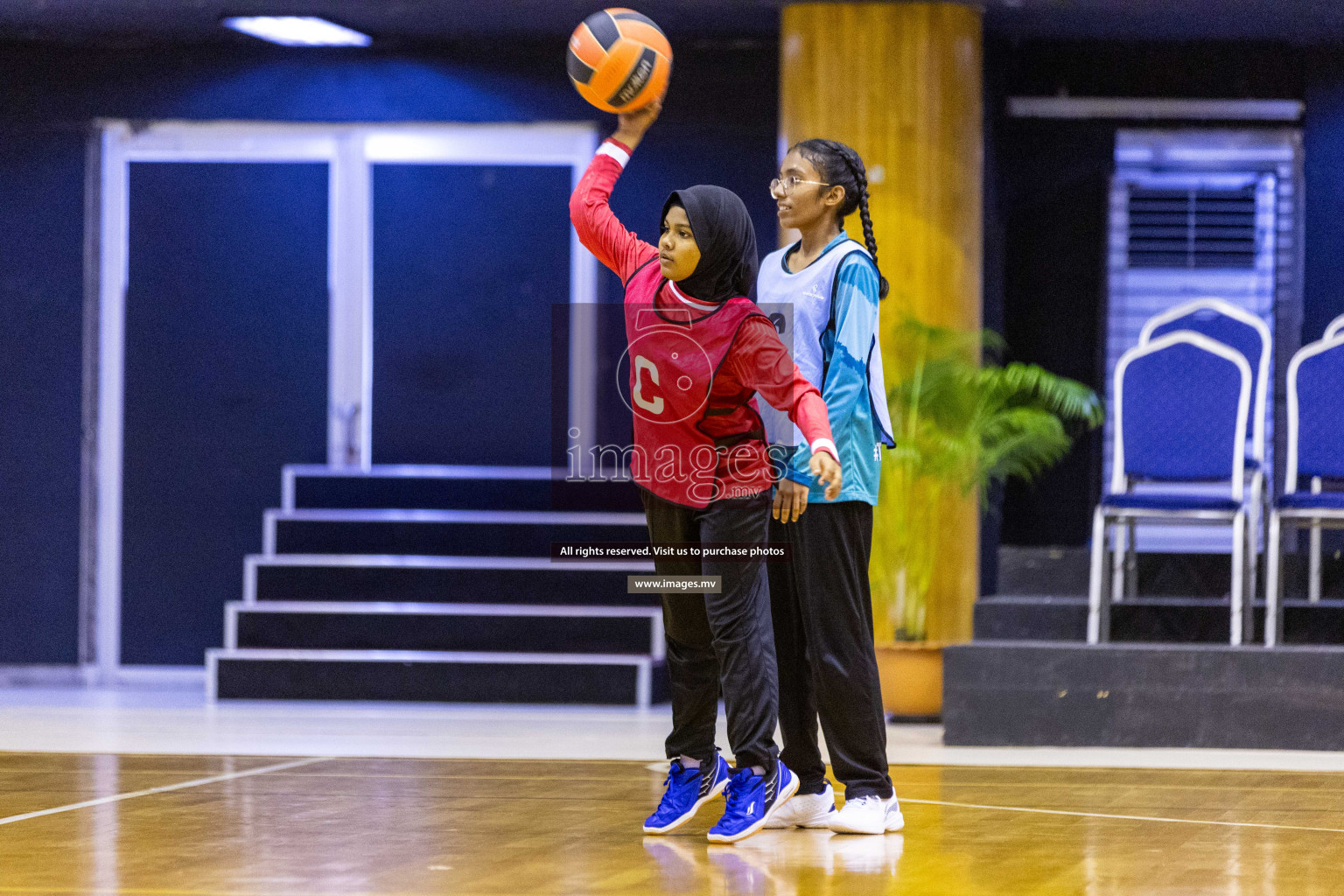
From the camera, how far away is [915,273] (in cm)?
591

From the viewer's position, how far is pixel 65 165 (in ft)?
23.0

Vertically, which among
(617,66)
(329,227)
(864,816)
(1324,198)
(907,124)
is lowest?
(864,816)

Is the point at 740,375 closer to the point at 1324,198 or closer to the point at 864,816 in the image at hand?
the point at 864,816

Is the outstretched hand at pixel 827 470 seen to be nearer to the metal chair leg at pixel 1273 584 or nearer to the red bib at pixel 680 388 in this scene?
the red bib at pixel 680 388

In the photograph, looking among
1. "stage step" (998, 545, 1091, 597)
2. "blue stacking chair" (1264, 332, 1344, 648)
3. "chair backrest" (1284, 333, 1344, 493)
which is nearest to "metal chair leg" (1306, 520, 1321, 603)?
"blue stacking chair" (1264, 332, 1344, 648)

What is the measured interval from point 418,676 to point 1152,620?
8.56 feet

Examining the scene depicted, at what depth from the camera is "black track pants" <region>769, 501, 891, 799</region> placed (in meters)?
2.98

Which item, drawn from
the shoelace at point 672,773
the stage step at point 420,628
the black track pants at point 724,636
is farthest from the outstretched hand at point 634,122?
the stage step at point 420,628

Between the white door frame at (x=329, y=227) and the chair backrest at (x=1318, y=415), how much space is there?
2889 mm

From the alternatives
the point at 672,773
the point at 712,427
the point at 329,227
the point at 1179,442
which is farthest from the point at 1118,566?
the point at 329,227

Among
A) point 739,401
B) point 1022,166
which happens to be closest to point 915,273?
point 1022,166

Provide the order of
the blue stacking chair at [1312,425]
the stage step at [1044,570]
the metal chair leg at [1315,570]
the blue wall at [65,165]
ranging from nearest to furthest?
the blue stacking chair at [1312,425]
the metal chair leg at [1315,570]
the stage step at [1044,570]
the blue wall at [65,165]

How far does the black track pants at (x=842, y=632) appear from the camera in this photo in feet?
9.78

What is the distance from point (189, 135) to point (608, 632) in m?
2.87
